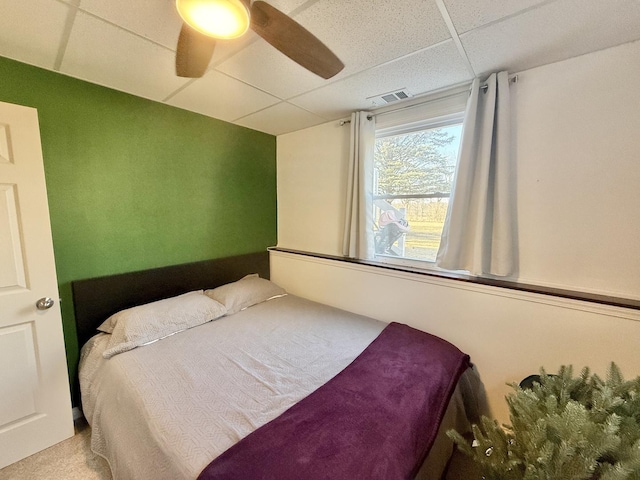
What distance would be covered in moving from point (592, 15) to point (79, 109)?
9.90 feet

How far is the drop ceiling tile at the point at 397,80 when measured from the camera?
1544 millimetres

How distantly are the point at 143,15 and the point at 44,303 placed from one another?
1740 millimetres

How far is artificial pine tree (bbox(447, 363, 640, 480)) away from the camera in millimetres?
765

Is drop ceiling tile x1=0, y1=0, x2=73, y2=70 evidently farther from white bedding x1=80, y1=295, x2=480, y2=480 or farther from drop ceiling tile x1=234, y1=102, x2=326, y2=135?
white bedding x1=80, y1=295, x2=480, y2=480

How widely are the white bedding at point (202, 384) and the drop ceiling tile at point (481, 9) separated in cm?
193

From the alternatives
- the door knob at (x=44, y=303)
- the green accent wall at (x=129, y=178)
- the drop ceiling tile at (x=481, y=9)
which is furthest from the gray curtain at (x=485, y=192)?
the door knob at (x=44, y=303)

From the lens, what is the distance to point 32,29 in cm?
131

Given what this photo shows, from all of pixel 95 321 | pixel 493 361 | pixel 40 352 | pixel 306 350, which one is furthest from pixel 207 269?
pixel 493 361

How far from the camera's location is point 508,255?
66.6 inches

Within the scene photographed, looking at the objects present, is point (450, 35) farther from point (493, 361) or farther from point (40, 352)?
point (40, 352)

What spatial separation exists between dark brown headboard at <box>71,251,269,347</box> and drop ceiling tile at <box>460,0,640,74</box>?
2.62 meters

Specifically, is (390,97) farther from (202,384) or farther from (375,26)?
(202,384)

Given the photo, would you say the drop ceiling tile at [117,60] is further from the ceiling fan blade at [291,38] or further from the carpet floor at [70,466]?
the carpet floor at [70,466]

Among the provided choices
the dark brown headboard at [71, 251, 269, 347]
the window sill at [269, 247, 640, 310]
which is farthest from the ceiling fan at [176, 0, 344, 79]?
the dark brown headboard at [71, 251, 269, 347]
